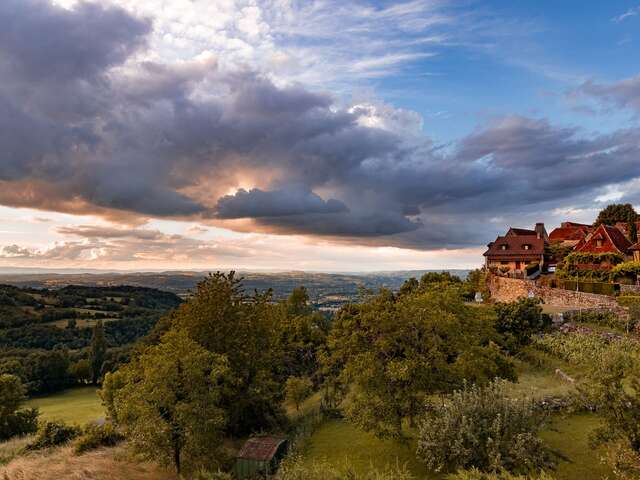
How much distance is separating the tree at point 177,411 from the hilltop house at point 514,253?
192ft

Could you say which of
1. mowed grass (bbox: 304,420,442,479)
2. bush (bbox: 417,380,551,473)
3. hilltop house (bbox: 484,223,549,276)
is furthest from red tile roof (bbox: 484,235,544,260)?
bush (bbox: 417,380,551,473)

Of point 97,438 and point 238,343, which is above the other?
point 238,343

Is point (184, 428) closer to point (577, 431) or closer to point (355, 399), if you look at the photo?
point (355, 399)

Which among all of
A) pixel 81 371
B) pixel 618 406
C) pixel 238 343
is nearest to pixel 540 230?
pixel 238 343

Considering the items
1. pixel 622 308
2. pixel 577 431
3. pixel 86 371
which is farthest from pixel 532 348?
pixel 86 371

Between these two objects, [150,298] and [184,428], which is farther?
[150,298]

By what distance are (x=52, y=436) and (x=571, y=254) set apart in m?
60.6

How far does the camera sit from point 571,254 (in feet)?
186

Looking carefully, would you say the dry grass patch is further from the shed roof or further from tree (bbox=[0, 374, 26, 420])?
tree (bbox=[0, 374, 26, 420])

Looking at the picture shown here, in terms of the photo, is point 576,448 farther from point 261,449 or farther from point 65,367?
point 65,367

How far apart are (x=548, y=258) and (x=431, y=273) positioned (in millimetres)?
20490

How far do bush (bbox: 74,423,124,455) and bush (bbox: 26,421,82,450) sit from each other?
269cm

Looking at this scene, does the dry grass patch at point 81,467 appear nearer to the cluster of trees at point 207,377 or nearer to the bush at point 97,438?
the bush at point 97,438

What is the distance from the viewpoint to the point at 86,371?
8738 cm
